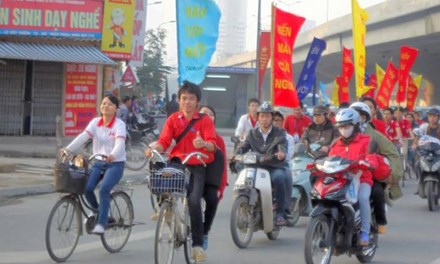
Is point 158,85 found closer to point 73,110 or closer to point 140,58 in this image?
point 140,58

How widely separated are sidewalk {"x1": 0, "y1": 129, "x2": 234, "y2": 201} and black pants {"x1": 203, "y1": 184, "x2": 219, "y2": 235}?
6.37 meters

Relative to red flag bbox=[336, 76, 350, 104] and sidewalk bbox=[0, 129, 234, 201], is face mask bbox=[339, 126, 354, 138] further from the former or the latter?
red flag bbox=[336, 76, 350, 104]

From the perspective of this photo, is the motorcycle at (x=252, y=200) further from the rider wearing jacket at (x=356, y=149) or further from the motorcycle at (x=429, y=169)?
the motorcycle at (x=429, y=169)

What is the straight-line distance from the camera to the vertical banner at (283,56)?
58.1 ft

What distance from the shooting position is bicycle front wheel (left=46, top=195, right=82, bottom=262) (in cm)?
873

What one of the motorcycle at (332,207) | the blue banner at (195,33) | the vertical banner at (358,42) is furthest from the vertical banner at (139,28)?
the motorcycle at (332,207)

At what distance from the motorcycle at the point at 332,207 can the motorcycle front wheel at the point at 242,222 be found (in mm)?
1425

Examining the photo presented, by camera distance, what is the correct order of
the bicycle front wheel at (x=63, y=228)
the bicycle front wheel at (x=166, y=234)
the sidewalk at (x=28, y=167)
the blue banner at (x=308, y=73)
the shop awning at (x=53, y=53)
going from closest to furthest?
1. the bicycle front wheel at (x=166, y=234)
2. the bicycle front wheel at (x=63, y=228)
3. the sidewalk at (x=28, y=167)
4. the blue banner at (x=308, y=73)
5. the shop awning at (x=53, y=53)

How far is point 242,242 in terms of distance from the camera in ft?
33.1

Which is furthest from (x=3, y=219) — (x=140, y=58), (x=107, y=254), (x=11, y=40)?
(x=140, y=58)

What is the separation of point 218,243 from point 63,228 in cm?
221

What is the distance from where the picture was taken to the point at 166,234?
26.0ft

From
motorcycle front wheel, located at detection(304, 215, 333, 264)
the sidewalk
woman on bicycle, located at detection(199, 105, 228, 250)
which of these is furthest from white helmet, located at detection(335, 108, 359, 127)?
the sidewalk

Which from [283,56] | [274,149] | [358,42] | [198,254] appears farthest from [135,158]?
[198,254]
